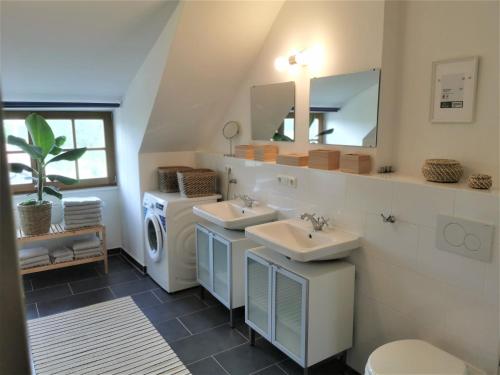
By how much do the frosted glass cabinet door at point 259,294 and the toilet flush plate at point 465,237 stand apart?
3.78 ft

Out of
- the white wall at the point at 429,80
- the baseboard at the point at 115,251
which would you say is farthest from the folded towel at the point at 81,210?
the white wall at the point at 429,80

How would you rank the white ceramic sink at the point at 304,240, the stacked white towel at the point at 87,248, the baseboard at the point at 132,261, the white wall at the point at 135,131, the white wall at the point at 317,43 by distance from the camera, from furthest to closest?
the baseboard at the point at 132,261
the stacked white towel at the point at 87,248
the white wall at the point at 135,131
the white wall at the point at 317,43
the white ceramic sink at the point at 304,240

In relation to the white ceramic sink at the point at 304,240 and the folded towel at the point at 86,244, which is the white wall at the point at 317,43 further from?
the folded towel at the point at 86,244

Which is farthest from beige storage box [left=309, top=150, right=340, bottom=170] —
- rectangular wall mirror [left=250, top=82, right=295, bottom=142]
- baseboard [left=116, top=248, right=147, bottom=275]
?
baseboard [left=116, top=248, right=147, bottom=275]

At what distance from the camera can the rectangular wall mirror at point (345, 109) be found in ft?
8.39

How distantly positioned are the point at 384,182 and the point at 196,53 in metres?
1.97

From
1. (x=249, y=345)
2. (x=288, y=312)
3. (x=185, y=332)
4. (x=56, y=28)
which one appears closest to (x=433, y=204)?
(x=288, y=312)

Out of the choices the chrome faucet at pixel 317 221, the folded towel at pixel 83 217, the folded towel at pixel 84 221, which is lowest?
the folded towel at pixel 84 221

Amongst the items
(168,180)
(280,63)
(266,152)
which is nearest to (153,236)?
(168,180)

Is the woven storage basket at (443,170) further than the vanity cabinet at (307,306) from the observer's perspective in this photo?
No

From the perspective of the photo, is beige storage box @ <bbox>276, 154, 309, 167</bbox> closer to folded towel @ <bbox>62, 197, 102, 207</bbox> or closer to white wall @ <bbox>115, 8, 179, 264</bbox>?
white wall @ <bbox>115, 8, 179, 264</bbox>

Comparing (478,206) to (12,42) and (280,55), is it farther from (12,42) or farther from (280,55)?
(12,42)

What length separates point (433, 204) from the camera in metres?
2.07

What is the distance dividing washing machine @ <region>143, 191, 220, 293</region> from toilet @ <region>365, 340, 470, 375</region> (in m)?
2.31
